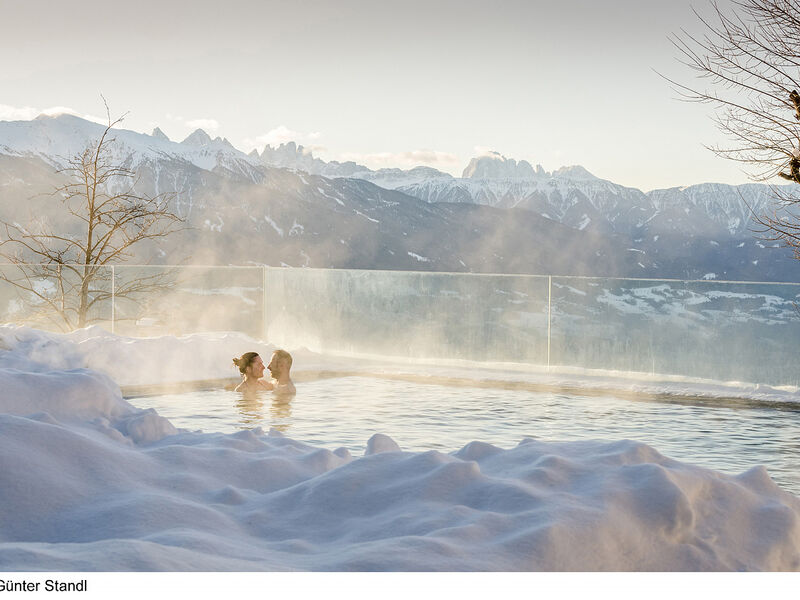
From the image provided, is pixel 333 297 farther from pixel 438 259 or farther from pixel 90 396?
pixel 438 259

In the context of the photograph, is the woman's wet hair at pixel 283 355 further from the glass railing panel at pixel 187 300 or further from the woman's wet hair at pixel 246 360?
the glass railing panel at pixel 187 300

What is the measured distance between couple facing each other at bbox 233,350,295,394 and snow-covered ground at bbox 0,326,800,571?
512cm

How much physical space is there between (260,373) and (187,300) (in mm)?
5263

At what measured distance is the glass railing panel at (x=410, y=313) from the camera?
43.5ft

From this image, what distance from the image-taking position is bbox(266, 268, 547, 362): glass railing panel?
13.3 metres

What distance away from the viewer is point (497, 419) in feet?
26.9

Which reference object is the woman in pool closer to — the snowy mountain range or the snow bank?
the snow bank

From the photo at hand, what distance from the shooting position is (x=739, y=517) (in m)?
3.33

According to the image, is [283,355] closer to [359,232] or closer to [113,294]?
[113,294]

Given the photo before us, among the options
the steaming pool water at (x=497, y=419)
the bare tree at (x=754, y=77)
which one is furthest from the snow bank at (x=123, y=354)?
the bare tree at (x=754, y=77)

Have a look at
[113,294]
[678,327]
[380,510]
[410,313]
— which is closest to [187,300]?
[113,294]

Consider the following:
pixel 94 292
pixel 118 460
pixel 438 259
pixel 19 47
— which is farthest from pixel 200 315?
pixel 438 259

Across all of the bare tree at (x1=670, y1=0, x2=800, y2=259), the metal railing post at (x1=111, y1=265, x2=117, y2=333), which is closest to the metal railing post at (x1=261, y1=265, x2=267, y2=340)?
the metal railing post at (x1=111, y1=265, x2=117, y2=333)

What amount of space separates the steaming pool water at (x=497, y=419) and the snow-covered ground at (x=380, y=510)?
244 centimetres
